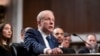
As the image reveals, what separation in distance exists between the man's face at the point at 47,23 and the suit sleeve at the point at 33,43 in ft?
0.26

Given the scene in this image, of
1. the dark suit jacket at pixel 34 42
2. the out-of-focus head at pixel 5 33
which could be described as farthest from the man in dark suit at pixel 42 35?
the out-of-focus head at pixel 5 33

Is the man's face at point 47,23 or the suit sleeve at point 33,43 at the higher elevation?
the man's face at point 47,23

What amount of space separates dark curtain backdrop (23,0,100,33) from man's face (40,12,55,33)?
122 inches

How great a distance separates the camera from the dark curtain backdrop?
16.7 feet

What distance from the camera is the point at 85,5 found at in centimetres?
522

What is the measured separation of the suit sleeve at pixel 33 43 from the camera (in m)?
1.85

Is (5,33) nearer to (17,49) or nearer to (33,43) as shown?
(17,49)

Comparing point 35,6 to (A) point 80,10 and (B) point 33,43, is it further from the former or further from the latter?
(B) point 33,43

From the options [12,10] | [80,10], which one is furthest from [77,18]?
[12,10]

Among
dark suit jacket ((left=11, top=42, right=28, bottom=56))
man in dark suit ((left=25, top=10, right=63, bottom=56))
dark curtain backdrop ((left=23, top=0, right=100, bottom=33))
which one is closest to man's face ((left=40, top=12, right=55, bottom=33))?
man in dark suit ((left=25, top=10, right=63, bottom=56))

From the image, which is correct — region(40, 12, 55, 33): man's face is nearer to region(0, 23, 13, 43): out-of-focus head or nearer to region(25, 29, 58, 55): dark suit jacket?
region(25, 29, 58, 55): dark suit jacket

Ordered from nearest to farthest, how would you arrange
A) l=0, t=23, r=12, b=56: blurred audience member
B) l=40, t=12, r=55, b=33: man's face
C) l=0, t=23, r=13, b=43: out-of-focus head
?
l=40, t=12, r=55, b=33: man's face < l=0, t=23, r=12, b=56: blurred audience member < l=0, t=23, r=13, b=43: out-of-focus head

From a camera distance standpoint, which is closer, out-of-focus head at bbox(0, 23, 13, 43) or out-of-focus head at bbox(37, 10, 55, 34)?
out-of-focus head at bbox(37, 10, 55, 34)

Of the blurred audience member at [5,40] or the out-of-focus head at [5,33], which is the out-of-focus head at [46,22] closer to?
the blurred audience member at [5,40]
